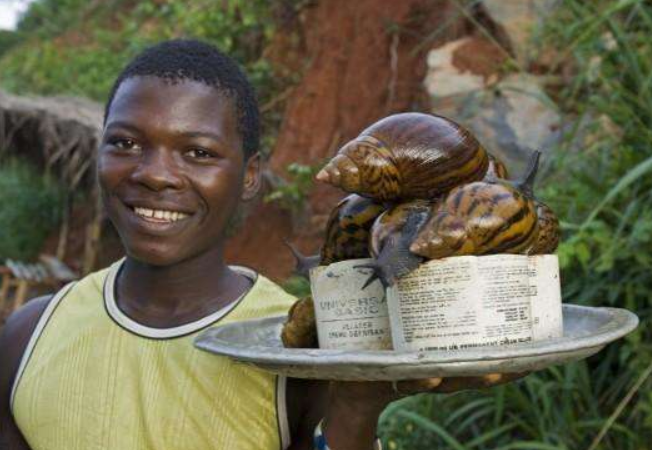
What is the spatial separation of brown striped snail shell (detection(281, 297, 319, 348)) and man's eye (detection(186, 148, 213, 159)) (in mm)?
418

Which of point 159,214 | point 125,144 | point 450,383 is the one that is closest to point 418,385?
point 450,383

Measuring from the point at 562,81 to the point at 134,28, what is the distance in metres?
7.08

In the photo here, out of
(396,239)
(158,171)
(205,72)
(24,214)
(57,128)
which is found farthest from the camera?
(24,214)

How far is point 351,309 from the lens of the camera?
1.58 m

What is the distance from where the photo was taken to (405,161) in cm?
147

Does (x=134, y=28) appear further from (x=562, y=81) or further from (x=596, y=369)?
(x=596, y=369)

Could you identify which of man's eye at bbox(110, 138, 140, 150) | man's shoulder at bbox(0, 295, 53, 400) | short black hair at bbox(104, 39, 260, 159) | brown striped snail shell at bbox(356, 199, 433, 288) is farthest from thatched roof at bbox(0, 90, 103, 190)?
brown striped snail shell at bbox(356, 199, 433, 288)

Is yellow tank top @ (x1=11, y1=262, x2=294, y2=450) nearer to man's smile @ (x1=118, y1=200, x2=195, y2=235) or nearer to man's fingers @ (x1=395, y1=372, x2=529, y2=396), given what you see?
man's smile @ (x1=118, y1=200, x2=195, y2=235)

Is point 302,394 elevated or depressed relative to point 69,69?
depressed

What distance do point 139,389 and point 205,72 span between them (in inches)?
27.2

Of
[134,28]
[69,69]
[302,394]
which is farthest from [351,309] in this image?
[69,69]

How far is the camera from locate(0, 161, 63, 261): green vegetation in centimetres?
1236

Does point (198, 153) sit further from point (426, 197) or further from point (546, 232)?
point (546, 232)

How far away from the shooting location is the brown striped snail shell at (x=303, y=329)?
5.58 ft
